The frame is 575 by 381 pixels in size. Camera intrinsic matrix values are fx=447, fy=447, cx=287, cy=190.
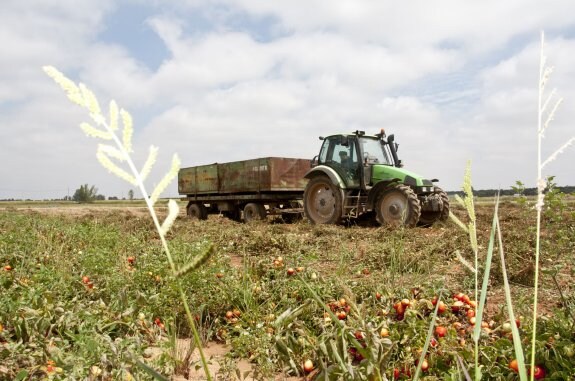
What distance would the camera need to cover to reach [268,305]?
3.65m

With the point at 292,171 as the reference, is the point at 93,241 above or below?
below

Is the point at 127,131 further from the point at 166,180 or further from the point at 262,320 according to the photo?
the point at 262,320

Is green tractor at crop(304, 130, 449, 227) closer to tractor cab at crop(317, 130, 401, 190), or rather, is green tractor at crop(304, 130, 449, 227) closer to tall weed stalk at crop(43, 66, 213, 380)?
tractor cab at crop(317, 130, 401, 190)

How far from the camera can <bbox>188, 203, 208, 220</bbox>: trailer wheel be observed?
16438mm

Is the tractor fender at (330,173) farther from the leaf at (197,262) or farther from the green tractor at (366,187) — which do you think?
the leaf at (197,262)

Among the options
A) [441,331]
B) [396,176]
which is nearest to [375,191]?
[396,176]

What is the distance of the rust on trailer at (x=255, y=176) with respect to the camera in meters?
13.2

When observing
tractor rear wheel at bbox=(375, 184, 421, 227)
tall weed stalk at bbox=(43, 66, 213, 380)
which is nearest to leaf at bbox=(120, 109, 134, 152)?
tall weed stalk at bbox=(43, 66, 213, 380)

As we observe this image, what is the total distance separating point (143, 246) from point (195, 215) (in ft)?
35.7

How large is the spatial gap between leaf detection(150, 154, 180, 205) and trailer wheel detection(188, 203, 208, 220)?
16.1 metres

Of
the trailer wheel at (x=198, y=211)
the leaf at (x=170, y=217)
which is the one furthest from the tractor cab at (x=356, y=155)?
the leaf at (x=170, y=217)

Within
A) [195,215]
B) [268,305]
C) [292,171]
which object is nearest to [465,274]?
[268,305]

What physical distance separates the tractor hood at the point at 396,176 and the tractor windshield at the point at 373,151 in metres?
0.24

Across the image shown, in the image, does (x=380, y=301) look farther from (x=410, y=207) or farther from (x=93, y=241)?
(x=410, y=207)
